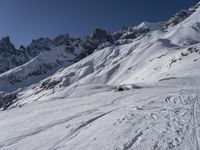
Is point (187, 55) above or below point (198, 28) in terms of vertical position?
below

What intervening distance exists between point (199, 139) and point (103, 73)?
119977 millimetres

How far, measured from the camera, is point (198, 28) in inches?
6329

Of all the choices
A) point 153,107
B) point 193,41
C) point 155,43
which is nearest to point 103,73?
point 155,43

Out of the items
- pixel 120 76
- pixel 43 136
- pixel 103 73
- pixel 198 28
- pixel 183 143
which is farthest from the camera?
pixel 198 28

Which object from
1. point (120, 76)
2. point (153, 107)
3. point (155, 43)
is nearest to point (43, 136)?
point (153, 107)

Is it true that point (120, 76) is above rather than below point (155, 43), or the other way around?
below

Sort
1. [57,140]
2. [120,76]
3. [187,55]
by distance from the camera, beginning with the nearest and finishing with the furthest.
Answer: [57,140] < [187,55] < [120,76]

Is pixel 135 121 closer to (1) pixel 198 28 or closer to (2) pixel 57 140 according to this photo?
(2) pixel 57 140

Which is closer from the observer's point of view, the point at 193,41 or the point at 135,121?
the point at 135,121

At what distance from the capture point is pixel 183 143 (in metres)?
13.4

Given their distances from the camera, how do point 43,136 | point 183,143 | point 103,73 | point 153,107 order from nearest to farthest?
1. point 183,143
2. point 43,136
3. point 153,107
4. point 103,73

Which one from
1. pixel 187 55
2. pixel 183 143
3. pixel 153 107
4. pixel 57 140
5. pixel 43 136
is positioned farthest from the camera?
pixel 187 55

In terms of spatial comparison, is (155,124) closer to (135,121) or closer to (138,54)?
(135,121)

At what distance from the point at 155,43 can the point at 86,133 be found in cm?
12685
